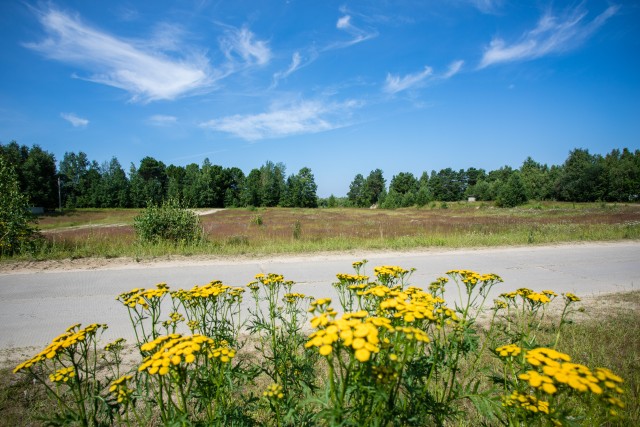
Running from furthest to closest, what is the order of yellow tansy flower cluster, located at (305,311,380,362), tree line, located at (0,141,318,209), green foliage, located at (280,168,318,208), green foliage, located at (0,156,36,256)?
1. green foliage, located at (280,168,318,208)
2. tree line, located at (0,141,318,209)
3. green foliage, located at (0,156,36,256)
4. yellow tansy flower cluster, located at (305,311,380,362)

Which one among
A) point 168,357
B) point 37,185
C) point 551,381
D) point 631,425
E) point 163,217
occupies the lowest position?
point 631,425

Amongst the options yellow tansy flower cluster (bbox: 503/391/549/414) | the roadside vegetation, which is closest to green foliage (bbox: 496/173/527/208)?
the roadside vegetation

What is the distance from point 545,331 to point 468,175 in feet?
431

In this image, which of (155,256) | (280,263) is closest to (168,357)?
(280,263)

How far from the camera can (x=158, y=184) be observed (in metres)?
82.9

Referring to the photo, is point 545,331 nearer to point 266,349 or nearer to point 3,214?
point 266,349

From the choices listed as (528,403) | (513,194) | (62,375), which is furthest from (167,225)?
(513,194)

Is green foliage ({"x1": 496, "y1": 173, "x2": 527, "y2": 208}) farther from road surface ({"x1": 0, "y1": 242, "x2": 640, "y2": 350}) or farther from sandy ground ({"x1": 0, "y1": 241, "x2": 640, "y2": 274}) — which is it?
sandy ground ({"x1": 0, "y1": 241, "x2": 640, "y2": 274})

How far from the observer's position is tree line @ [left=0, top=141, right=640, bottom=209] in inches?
2516

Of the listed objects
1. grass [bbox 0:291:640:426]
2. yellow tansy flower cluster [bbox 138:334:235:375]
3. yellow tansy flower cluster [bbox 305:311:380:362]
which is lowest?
grass [bbox 0:291:640:426]

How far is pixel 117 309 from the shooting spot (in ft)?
19.6

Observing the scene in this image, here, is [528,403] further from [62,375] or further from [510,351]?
[62,375]

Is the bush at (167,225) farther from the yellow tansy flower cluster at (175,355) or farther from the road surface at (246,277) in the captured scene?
the yellow tansy flower cluster at (175,355)

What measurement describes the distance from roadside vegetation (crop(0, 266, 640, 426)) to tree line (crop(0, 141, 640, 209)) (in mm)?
63995
